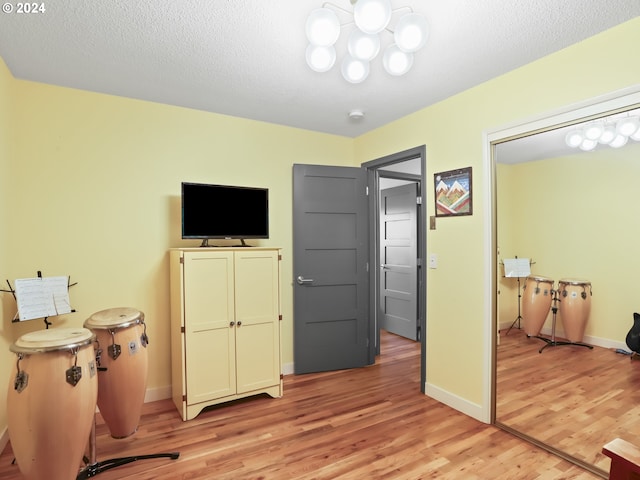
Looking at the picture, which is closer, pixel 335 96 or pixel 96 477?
pixel 96 477

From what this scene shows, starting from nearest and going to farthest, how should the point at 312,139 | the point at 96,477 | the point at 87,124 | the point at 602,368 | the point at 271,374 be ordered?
the point at 96,477
the point at 602,368
the point at 87,124
the point at 271,374
the point at 312,139

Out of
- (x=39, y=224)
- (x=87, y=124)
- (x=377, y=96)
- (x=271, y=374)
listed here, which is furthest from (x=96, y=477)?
(x=377, y=96)

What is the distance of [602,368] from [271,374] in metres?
2.58

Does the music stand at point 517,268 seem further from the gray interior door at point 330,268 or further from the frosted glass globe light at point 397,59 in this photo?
the frosted glass globe light at point 397,59

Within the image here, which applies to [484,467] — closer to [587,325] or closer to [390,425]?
[390,425]

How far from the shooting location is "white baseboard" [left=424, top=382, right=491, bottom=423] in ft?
8.46

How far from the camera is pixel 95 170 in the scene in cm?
273

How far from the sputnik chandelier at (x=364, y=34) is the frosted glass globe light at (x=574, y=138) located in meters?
1.30

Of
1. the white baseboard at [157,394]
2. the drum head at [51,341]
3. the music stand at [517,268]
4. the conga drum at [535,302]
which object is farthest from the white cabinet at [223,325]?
the conga drum at [535,302]

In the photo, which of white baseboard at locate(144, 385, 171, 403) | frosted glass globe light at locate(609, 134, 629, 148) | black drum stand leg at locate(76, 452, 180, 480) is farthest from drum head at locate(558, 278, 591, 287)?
white baseboard at locate(144, 385, 171, 403)

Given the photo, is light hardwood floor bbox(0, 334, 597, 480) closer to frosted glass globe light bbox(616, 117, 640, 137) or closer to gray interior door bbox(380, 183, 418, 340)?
gray interior door bbox(380, 183, 418, 340)

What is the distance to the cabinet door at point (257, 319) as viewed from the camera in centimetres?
285

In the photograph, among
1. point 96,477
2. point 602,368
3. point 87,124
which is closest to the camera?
point 96,477

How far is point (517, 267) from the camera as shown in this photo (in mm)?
2721
